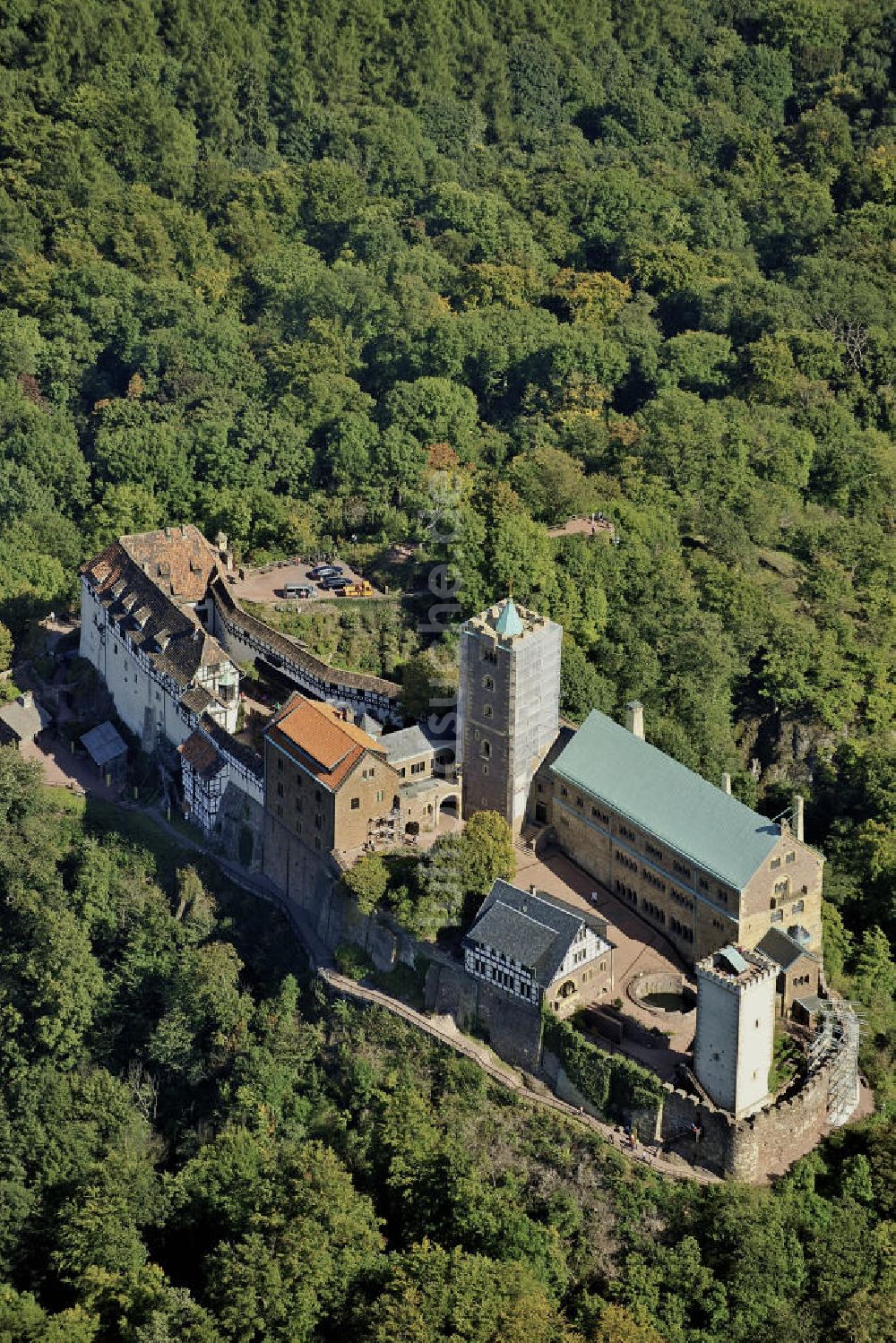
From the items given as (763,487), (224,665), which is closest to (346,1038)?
(224,665)

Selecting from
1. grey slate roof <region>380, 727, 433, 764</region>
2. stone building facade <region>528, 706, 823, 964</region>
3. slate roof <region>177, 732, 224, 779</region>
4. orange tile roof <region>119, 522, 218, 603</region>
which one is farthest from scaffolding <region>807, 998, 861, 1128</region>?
orange tile roof <region>119, 522, 218, 603</region>

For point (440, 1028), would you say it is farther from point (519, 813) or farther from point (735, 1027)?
point (735, 1027)

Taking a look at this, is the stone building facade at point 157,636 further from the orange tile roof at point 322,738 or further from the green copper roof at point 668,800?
the green copper roof at point 668,800

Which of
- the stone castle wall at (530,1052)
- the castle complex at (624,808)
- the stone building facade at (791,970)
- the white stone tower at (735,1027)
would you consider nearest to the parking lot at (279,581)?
the castle complex at (624,808)

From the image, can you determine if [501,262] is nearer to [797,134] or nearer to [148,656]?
[797,134]

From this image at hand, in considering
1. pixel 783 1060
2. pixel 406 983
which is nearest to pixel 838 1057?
pixel 783 1060

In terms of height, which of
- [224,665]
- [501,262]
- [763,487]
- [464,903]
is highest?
[501,262]
